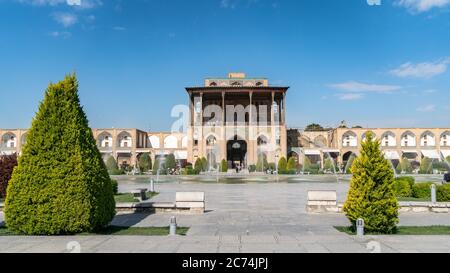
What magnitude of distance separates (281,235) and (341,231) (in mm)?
1192

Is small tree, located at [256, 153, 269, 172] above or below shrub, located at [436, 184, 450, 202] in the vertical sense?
above

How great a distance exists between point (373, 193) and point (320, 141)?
1840 inches

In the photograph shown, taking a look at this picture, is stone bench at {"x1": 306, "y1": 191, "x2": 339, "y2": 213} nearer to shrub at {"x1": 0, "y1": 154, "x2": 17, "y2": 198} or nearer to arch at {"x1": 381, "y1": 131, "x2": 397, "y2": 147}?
shrub at {"x1": 0, "y1": 154, "x2": 17, "y2": 198}

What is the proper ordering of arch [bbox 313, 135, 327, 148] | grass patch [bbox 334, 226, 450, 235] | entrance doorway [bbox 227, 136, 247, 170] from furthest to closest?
arch [bbox 313, 135, 327, 148] < entrance doorway [bbox 227, 136, 247, 170] < grass patch [bbox 334, 226, 450, 235]

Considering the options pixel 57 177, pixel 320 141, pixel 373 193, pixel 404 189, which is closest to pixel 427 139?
pixel 320 141

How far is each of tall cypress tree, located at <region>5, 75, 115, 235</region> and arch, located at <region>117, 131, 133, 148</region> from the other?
1744 inches

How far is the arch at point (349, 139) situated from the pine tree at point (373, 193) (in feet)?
142

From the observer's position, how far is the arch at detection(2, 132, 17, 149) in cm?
4884

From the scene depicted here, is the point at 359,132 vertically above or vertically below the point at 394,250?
above

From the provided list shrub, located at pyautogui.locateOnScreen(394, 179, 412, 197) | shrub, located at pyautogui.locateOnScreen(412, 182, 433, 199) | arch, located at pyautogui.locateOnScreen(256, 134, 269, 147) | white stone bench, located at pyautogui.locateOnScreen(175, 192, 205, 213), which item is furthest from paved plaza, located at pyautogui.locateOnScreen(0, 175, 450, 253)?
arch, located at pyautogui.locateOnScreen(256, 134, 269, 147)

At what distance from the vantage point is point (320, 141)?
170 ft

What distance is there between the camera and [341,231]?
6473mm
